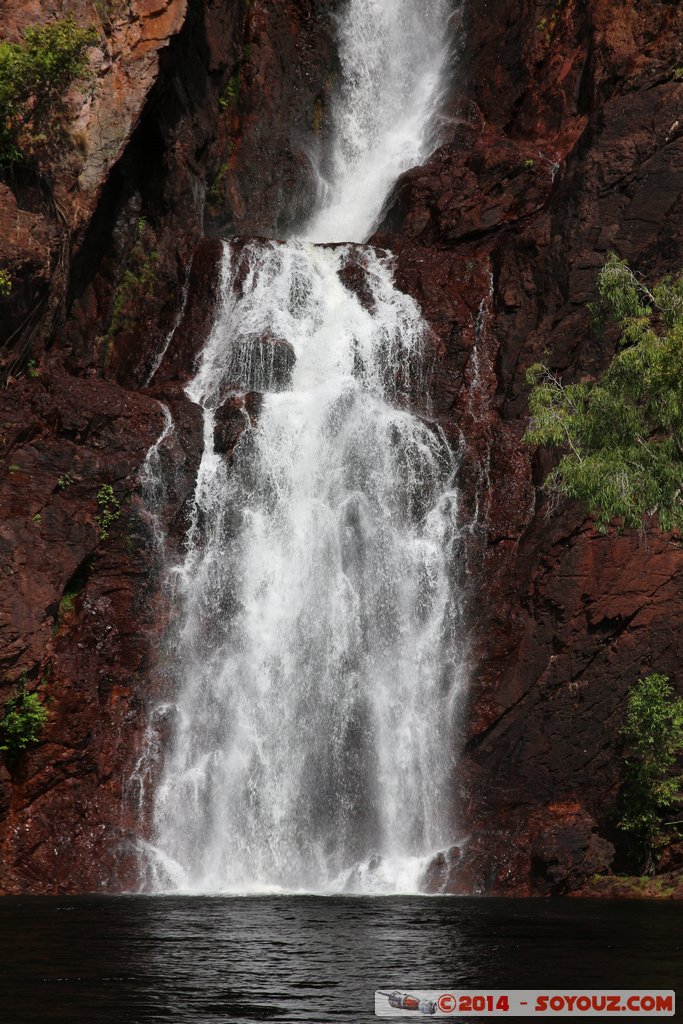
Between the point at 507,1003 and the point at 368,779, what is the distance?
1412cm

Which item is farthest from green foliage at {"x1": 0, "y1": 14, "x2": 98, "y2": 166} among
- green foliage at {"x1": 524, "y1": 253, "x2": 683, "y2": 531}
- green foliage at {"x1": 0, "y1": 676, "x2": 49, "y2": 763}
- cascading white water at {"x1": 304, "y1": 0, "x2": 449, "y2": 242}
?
green foliage at {"x1": 524, "y1": 253, "x2": 683, "y2": 531}

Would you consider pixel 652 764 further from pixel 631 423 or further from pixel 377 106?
pixel 377 106

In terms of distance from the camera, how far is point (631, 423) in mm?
20766

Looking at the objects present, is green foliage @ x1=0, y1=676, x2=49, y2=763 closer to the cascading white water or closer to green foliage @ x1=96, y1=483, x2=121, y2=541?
green foliage @ x1=96, y1=483, x2=121, y2=541

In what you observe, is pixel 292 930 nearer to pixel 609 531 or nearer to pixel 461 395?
pixel 609 531

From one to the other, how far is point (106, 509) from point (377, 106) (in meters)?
24.9

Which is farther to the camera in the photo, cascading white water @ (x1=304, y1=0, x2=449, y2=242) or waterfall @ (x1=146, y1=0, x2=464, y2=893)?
cascading white water @ (x1=304, y1=0, x2=449, y2=242)

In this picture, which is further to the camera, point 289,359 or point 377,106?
point 377,106

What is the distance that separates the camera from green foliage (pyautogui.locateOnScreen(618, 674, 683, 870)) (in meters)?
24.7

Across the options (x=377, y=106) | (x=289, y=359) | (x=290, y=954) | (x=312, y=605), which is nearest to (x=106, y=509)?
(x=312, y=605)

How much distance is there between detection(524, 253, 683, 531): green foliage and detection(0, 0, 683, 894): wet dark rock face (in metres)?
6.40

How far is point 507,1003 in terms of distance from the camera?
37.2 feet

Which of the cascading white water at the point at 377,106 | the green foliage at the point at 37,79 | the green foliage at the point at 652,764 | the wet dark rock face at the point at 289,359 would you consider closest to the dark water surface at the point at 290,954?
the green foliage at the point at 652,764

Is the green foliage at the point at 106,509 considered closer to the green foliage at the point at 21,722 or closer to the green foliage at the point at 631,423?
the green foliage at the point at 21,722
